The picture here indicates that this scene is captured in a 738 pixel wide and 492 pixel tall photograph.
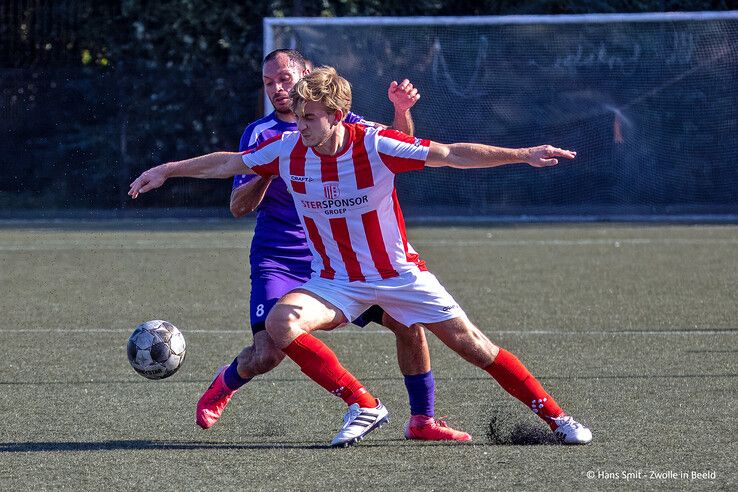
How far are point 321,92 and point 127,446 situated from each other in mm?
1684

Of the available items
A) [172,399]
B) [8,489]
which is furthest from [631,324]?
[8,489]

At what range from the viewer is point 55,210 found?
21844mm

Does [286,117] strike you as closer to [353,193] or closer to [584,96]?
[353,193]

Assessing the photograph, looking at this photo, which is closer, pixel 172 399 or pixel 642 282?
pixel 172 399

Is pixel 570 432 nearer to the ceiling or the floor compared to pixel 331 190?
nearer to the floor

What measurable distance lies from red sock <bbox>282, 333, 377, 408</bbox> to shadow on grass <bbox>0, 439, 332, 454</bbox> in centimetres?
24

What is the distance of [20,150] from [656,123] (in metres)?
11.2

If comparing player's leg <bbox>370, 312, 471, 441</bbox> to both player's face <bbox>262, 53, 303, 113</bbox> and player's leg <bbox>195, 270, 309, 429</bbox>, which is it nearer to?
player's leg <bbox>195, 270, 309, 429</bbox>

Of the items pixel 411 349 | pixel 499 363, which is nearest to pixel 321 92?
pixel 411 349

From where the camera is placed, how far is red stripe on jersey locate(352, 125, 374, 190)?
5074 mm

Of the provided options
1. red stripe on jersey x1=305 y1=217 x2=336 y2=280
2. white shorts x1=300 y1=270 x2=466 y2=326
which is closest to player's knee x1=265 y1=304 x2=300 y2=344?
white shorts x1=300 y1=270 x2=466 y2=326

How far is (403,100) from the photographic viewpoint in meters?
5.33

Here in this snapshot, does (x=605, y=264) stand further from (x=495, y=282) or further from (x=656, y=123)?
(x=656, y=123)

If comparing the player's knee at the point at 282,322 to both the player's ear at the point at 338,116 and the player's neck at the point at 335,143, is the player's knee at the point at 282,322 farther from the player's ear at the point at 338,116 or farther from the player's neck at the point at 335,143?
the player's ear at the point at 338,116
